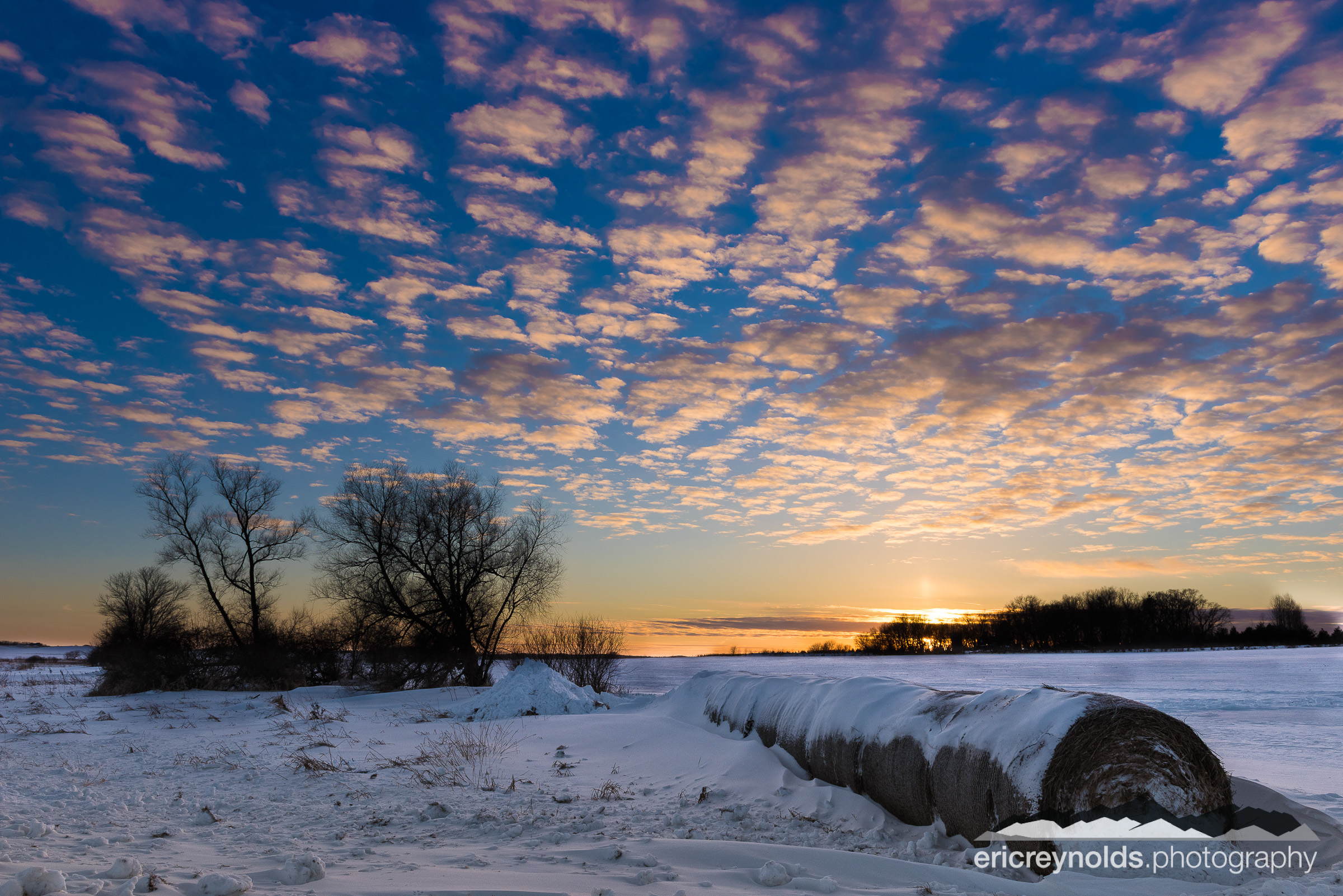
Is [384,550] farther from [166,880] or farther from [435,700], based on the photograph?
[166,880]

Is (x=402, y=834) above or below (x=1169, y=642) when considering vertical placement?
above

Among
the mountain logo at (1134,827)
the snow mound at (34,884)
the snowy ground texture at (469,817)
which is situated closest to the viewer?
the snow mound at (34,884)

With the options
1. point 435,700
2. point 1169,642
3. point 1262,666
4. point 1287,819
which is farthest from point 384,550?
point 1169,642

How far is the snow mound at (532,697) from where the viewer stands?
14656 mm

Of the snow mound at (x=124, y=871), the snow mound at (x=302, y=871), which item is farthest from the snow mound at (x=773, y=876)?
the snow mound at (x=124, y=871)

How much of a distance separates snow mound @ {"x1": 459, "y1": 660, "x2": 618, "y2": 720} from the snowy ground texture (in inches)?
66.7

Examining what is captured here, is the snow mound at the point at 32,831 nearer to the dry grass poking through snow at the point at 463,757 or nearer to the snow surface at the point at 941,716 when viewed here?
the dry grass poking through snow at the point at 463,757

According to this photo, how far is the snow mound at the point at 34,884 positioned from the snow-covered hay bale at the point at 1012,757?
4779 mm

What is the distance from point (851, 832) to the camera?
541cm

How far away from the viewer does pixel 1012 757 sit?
4.46 m

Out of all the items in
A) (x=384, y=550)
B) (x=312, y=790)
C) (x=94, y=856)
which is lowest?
(x=312, y=790)

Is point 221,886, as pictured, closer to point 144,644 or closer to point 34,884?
point 34,884

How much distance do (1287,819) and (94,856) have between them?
7.09 m

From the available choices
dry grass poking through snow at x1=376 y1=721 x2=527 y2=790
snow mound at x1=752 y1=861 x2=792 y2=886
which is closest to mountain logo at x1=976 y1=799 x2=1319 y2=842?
snow mound at x1=752 y1=861 x2=792 y2=886
